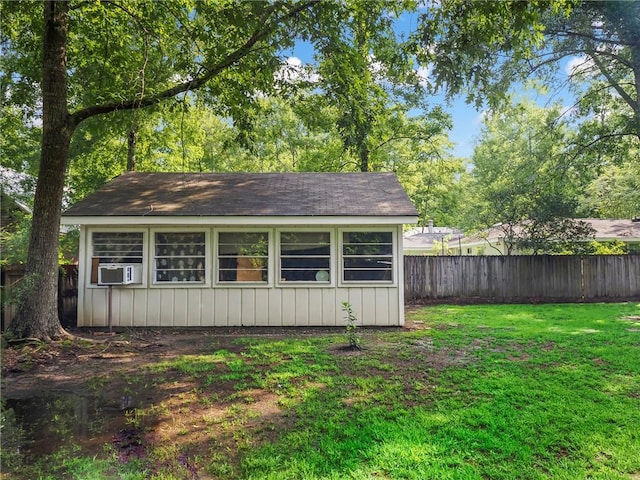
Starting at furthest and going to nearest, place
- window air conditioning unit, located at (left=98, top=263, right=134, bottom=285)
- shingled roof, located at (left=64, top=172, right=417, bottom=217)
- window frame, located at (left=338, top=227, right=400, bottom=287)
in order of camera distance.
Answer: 1. window frame, located at (left=338, top=227, right=400, bottom=287)
2. shingled roof, located at (left=64, top=172, right=417, bottom=217)
3. window air conditioning unit, located at (left=98, top=263, right=134, bottom=285)

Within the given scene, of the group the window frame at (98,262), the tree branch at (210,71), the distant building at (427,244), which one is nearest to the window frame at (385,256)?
the tree branch at (210,71)

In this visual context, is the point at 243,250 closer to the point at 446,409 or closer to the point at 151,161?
the point at 446,409

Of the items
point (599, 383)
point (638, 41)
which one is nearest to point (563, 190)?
point (638, 41)

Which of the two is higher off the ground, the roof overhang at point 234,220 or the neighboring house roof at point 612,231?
the neighboring house roof at point 612,231

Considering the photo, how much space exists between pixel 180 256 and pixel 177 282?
53 cm

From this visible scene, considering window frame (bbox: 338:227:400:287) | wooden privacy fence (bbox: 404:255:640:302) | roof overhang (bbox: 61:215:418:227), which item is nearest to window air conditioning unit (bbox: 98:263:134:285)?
roof overhang (bbox: 61:215:418:227)

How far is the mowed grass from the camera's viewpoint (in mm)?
2979

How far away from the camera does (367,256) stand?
27.6ft

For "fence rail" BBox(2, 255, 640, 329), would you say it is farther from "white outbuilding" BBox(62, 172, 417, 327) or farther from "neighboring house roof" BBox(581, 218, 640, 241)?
"white outbuilding" BBox(62, 172, 417, 327)

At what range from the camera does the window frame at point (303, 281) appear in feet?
27.6

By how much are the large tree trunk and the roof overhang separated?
107 cm

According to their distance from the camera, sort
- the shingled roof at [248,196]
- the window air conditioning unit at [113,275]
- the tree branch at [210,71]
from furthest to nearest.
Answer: the shingled roof at [248,196] < the window air conditioning unit at [113,275] < the tree branch at [210,71]

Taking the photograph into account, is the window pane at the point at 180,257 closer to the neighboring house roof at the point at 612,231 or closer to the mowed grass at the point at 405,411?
the mowed grass at the point at 405,411

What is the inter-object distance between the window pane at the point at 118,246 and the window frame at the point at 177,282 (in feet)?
0.83
